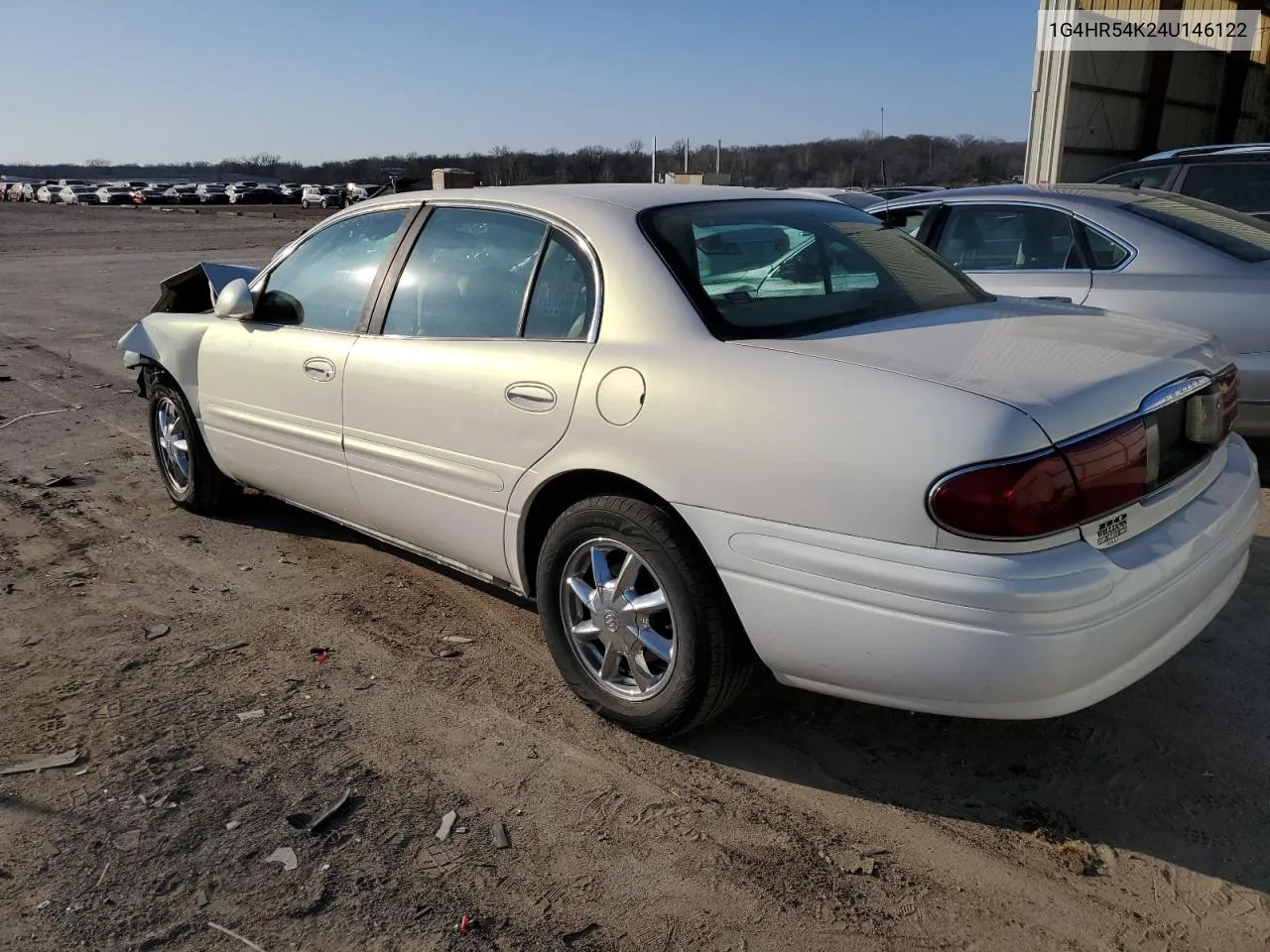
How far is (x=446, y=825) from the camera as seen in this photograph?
277 centimetres

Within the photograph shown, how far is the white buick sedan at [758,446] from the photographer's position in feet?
7.99

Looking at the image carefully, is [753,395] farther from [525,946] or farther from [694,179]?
[694,179]

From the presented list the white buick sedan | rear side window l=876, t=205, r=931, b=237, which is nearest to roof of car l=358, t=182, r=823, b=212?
the white buick sedan

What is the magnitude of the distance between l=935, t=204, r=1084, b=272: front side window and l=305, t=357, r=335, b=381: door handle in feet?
11.0

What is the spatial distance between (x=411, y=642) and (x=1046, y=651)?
2.32 m

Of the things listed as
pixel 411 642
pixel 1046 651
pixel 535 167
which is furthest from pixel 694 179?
pixel 535 167

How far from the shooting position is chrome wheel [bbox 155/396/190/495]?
5273mm

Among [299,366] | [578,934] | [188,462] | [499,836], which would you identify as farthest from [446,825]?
[188,462]

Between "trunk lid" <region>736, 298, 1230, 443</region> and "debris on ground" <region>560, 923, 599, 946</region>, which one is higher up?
"trunk lid" <region>736, 298, 1230, 443</region>

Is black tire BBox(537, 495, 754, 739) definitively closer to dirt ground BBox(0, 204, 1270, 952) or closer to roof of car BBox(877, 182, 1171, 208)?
dirt ground BBox(0, 204, 1270, 952)

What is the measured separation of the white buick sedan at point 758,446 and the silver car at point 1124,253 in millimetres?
1971

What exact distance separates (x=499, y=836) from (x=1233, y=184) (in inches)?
324

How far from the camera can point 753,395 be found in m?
2.71

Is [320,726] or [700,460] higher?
[700,460]
